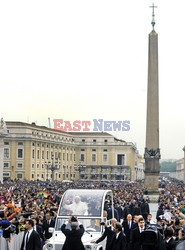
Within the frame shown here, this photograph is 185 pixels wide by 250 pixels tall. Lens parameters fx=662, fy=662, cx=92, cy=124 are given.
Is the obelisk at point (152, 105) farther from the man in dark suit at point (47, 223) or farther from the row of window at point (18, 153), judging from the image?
the row of window at point (18, 153)

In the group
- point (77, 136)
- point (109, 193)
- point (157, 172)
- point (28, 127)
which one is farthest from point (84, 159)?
point (109, 193)

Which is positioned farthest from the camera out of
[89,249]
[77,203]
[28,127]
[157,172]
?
[28,127]

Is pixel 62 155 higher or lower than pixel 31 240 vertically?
higher

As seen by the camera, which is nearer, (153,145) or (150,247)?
(150,247)

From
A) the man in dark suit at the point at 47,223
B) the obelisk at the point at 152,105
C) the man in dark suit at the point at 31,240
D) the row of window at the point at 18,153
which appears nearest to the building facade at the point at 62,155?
the row of window at the point at 18,153

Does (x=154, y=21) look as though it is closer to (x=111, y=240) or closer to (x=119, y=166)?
(x=111, y=240)

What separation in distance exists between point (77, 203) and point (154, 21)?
→ 28.8m

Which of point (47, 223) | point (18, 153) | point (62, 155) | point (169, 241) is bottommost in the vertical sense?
point (47, 223)

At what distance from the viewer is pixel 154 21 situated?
41.7 metres

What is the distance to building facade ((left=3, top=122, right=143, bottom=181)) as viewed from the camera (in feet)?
325

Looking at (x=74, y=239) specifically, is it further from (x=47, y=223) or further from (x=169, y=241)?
(x=47, y=223)

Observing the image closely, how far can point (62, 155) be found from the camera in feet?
390

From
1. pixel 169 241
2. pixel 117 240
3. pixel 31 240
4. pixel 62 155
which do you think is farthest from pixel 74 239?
pixel 62 155

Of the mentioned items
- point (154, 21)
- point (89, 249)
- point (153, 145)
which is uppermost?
point (154, 21)
